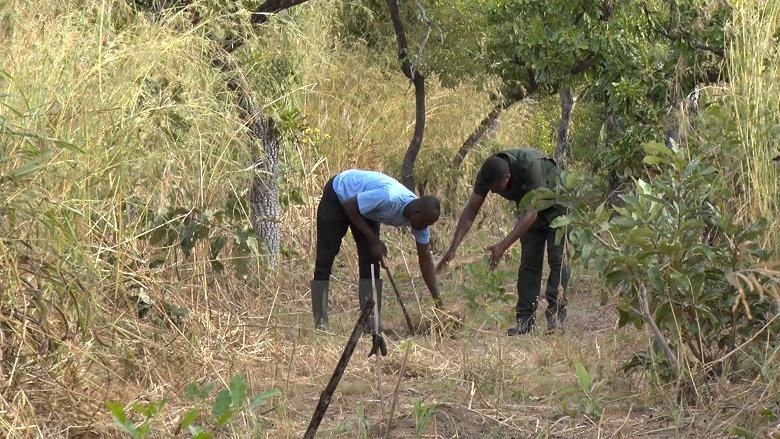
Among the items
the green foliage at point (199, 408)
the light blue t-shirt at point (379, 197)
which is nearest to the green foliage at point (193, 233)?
the light blue t-shirt at point (379, 197)

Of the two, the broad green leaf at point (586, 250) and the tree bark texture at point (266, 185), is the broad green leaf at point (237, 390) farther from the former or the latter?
the tree bark texture at point (266, 185)

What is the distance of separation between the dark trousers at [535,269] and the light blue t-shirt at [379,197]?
31.7 inches

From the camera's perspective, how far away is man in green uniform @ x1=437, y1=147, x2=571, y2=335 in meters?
6.50

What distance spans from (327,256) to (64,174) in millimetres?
2840

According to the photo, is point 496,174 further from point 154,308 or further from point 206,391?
point 206,391

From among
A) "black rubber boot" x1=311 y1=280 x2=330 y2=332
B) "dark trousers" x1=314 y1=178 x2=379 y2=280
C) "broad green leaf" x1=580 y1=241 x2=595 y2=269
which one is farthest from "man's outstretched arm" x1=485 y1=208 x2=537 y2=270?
"broad green leaf" x1=580 y1=241 x2=595 y2=269

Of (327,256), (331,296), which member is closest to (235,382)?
(327,256)

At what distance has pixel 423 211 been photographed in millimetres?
6141

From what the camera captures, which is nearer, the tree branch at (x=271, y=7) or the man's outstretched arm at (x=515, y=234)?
the man's outstretched arm at (x=515, y=234)

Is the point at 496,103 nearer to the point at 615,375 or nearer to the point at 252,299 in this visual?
the point at 252,299

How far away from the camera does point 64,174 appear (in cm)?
410

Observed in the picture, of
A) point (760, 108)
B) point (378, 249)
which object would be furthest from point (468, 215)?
point (760, 108)

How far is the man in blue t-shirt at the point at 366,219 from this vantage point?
632 cm

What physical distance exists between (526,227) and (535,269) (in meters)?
0.60
